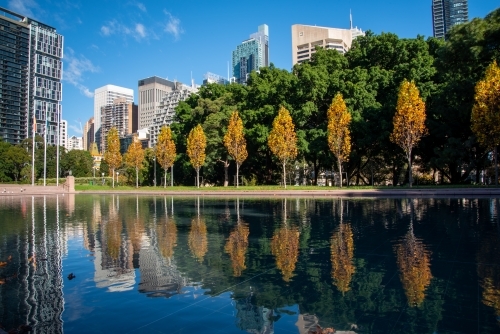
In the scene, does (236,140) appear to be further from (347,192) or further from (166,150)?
(347,192)

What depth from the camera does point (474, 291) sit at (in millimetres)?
4895

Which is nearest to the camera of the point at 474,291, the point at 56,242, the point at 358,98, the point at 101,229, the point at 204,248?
the point at 474,291

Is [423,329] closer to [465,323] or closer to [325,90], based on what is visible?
[465,323]

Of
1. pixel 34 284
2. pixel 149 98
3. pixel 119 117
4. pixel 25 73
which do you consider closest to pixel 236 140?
pixel 34 284

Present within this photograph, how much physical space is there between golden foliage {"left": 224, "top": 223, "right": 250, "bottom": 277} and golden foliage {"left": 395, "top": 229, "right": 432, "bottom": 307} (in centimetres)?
258

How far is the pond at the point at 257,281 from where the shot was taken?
4.11 meters

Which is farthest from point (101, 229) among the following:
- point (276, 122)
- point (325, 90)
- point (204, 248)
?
point (325, 90)

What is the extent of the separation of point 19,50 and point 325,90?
90.0m

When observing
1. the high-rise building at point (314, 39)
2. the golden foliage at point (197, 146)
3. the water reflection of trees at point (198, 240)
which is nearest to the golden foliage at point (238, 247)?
the water reflection of trees at point (198, 240)

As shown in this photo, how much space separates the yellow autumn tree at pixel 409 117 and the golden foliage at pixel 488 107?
13.2 ft

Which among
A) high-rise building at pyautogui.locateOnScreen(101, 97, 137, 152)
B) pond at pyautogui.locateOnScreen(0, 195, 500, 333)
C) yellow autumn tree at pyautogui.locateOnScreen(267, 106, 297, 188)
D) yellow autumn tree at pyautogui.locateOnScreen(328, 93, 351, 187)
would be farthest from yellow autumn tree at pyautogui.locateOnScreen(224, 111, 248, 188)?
high-rise building at pyautogui.locateOnScreen(101, 97, 137, 152)

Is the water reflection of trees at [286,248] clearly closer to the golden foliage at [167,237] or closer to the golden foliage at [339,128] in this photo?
the golden foliage at [167,237]

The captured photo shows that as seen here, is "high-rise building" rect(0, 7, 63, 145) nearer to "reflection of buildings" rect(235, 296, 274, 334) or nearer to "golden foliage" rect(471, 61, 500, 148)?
"golden foliage" rect(471, 61, 500, 148)

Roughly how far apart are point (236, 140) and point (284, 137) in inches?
221
